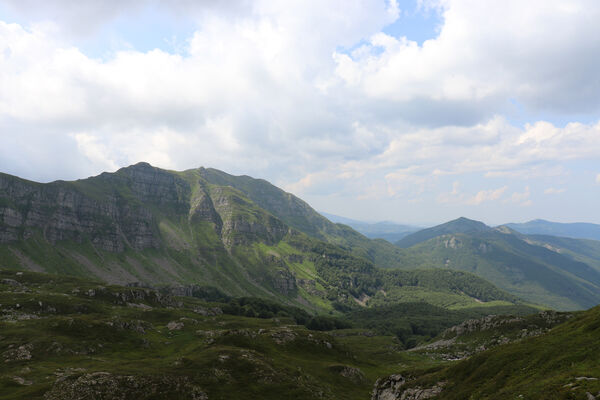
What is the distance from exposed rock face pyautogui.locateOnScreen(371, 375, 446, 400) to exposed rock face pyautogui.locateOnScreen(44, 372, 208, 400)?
40.0m

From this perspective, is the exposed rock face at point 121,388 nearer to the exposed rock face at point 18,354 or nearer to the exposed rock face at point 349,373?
the exposed rock face at point 18,354

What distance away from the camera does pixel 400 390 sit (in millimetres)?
68625

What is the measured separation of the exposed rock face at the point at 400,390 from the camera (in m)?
59.6

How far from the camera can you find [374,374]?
119 meters

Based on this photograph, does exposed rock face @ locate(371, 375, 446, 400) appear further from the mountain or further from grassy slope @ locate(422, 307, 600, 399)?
grassy slope @ locate(422, 307, 600, 399)

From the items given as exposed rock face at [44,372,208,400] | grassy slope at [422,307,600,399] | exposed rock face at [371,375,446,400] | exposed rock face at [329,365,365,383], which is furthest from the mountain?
exposed rock face at [44,372,208,400]

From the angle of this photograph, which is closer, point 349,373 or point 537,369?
point 537,369

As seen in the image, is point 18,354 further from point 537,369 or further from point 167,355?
point 537,369

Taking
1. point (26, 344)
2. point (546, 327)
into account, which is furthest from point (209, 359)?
point (546, 327)

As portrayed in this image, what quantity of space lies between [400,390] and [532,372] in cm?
2906

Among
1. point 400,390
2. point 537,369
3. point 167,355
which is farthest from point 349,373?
point 537,369

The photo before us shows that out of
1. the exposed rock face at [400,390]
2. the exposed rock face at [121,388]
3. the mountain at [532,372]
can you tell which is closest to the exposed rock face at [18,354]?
the exposed rock face at [121,388]

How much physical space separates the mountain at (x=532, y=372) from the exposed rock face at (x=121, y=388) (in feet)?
148

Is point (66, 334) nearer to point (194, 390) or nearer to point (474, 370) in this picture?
point (194, 390)
